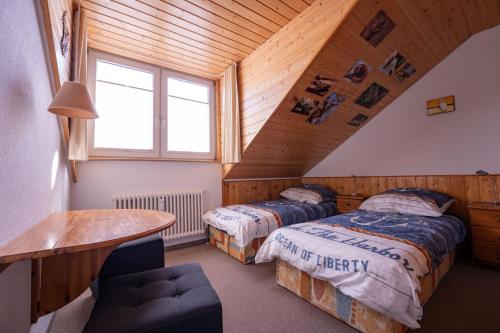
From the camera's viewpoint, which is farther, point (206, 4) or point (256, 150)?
point (256, 150)

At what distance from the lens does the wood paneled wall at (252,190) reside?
3604mm

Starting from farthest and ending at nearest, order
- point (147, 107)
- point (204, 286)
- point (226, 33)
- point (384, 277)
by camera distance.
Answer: point (147, 107) < point (226, 33) < point (384, 277) < point (204, 286)

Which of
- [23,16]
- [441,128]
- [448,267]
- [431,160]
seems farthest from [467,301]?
[23,16]

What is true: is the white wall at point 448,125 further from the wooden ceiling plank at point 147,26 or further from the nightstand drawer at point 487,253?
the wooden ceiling plank at point 147,26

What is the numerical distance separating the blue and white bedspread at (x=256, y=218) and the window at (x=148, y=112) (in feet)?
3.52

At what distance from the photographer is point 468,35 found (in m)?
2.69

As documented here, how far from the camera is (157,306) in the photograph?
0.96 m

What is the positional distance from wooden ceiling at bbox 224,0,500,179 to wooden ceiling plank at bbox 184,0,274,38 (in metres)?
0.19

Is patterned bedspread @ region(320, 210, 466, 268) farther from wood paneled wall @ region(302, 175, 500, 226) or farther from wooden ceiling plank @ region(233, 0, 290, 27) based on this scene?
wooden ceiling plank @ region(233, 0, 290, 27)

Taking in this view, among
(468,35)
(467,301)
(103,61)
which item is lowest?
(467,301)

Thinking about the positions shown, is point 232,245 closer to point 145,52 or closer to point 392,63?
point 145,52

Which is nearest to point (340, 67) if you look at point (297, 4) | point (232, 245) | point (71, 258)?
point (297, 4)

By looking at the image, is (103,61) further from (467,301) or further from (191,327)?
(467,301)

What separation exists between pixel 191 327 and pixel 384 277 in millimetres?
1090
